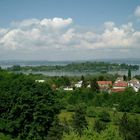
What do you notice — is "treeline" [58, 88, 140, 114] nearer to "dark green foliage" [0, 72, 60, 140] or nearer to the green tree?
"dark green foliage" [0, 72, 60, 140]

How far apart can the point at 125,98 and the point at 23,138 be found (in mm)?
26996

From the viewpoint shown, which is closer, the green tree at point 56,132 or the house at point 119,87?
the green tree at point 56,132

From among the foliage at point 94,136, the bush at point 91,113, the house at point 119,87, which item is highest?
the foliage at point 94,136

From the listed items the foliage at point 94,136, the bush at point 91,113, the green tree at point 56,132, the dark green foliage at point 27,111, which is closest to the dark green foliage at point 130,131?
the green tree at point 56,132

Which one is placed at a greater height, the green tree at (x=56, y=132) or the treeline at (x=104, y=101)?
the green tree at (x=56, y=132)

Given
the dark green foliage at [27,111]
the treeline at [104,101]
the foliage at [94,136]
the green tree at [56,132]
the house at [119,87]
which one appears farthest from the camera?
the house at [119,87]

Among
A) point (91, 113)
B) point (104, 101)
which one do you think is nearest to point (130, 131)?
point (91, 113)

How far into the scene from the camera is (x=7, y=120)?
2923 cm

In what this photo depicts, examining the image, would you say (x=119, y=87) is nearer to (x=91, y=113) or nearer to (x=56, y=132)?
(x=91, y=113)

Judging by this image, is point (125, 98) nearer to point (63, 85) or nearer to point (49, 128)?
point (49, 128)

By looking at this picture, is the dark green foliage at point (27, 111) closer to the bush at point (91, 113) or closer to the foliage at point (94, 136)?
the foliage at point (94, 136)

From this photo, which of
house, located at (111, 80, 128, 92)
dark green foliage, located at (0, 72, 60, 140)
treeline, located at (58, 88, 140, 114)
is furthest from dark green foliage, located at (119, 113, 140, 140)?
house, located at (111, 80, 128, 92)

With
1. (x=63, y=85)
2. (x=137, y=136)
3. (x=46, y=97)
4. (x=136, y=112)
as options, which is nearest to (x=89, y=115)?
(x=136, y=112)

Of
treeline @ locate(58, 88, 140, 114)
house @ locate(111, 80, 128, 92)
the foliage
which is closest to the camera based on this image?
the foliage
